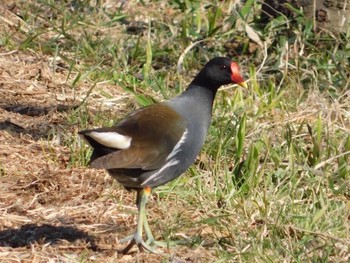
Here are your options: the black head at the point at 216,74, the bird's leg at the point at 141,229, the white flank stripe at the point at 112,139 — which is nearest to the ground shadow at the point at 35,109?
the black head at the point at 216,74

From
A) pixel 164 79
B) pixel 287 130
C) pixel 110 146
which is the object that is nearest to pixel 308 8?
pixel 164 79

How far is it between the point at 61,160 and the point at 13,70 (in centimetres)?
124

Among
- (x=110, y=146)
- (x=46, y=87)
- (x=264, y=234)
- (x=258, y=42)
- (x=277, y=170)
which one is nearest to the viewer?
(x=110, y=146)

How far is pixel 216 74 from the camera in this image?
187 inches

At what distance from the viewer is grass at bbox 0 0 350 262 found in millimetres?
4512

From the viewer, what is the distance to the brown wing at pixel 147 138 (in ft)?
13.6

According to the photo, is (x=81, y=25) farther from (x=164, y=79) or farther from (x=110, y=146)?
(x=110, y=146)

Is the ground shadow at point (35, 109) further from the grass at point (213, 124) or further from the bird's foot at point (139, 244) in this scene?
the bird's foot at point (139, 244)

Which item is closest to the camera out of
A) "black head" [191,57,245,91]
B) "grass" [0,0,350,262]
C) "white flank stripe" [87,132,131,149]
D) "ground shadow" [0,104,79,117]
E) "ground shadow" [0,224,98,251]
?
"white flank stripe" [87,132,131,149]

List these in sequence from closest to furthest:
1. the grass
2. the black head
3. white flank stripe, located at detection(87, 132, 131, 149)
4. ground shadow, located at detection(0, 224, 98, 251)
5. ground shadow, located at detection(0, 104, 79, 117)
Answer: white flank stripe, located at detection(87, 132, 131, 149) < ground shadow, located at detection(0, 224, 98, 251) < the grass < the black head < ground shadow, located at detection(0, 104, 79, 117)

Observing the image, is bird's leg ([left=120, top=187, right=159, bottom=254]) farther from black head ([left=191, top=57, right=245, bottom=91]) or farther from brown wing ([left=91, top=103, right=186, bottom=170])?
black head ([left=191, top=57, right=245, bottom=91])

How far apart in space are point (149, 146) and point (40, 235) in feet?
2.27

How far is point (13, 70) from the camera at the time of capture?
6246mm

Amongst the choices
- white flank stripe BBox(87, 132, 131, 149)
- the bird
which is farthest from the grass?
white flank stripe BBox(87, 132, 131, 149)
